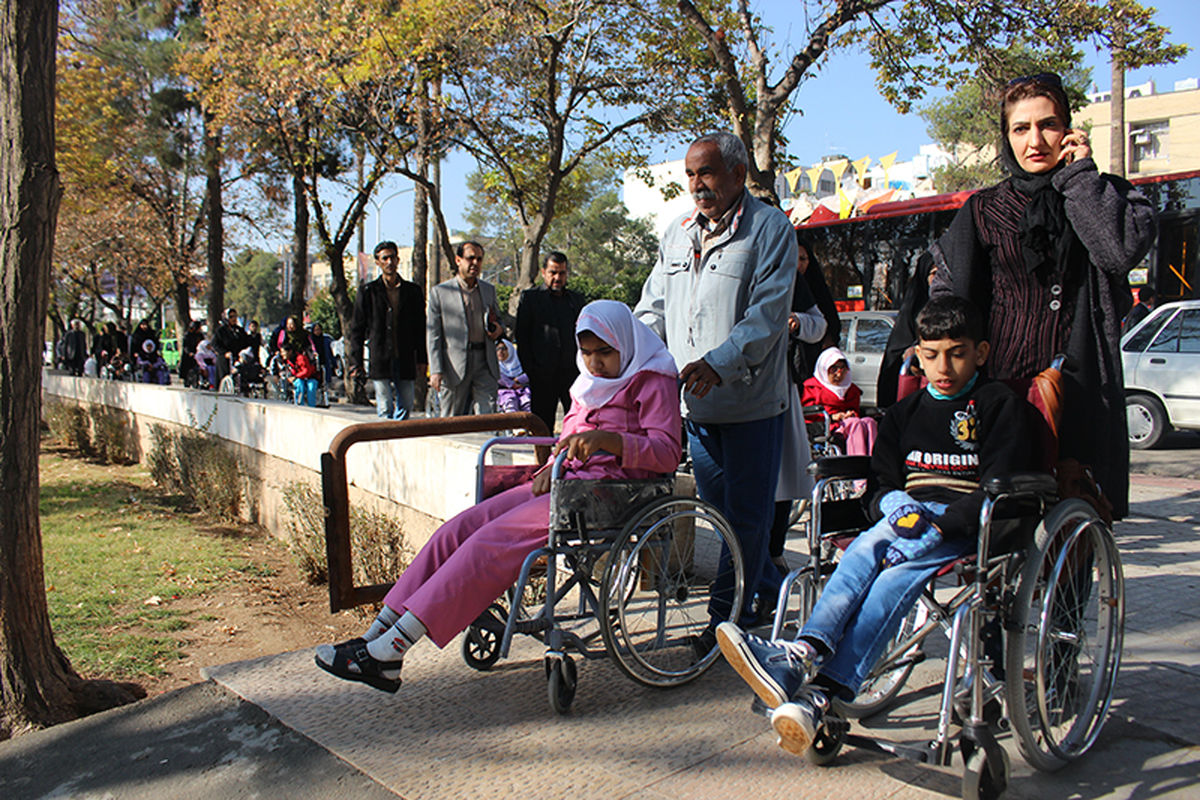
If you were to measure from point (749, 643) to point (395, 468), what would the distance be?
12.4 feet

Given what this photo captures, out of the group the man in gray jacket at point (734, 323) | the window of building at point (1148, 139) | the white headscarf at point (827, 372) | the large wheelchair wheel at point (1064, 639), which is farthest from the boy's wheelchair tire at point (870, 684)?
the window of building at point (1148, 139)

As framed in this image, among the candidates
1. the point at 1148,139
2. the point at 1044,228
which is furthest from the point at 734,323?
the point at 1148,139

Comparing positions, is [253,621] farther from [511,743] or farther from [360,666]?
[511,743]

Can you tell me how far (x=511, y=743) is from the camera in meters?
3.15

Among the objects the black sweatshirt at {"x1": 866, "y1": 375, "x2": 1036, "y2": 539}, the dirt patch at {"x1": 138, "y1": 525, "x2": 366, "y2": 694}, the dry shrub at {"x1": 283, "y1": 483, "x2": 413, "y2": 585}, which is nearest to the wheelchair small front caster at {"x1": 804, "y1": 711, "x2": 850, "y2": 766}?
the black sweatshirt at {"x1": 866, "y1": 375, "x2": 1036, "y2": 539}

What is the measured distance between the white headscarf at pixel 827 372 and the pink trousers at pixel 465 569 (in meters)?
3.38

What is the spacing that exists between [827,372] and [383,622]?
4002mm

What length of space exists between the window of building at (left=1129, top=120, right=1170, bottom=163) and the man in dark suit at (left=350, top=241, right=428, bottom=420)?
53697 mm

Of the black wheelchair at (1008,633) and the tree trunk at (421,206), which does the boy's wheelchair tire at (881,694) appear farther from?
the tree trunk at (421,206)

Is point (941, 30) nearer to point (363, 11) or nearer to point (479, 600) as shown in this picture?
point (363, 11)

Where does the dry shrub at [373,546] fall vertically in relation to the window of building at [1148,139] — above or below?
below

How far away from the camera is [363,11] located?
15.9 meters

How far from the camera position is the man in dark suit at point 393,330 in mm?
8195

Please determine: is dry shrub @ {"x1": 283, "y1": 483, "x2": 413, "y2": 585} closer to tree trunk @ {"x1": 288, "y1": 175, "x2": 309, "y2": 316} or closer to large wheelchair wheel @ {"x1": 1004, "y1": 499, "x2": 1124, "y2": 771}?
large wheelchair wheel @ {"x1": 1004, "y1": 499, "x2": 1124, "y2": 771}
